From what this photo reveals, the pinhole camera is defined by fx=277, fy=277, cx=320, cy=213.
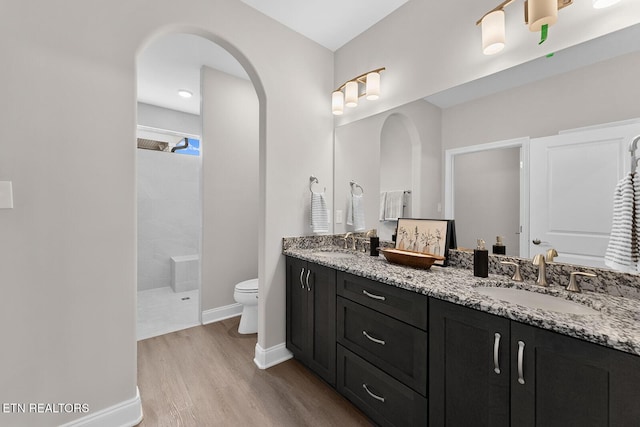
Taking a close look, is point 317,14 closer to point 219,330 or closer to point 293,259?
point 293,259

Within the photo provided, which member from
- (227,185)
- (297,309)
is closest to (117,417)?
(297,309)

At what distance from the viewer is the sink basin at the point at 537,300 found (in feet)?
3.55

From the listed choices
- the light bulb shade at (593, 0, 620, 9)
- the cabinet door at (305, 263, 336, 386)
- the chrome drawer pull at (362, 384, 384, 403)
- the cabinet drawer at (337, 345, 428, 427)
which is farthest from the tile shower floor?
the light bulb shade at (593, 0, 620, 9)

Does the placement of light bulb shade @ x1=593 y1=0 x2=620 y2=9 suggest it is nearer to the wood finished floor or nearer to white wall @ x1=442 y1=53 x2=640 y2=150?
white wall @ x1=442 y1=53 x2=640 y2=150

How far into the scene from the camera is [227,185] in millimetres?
3119

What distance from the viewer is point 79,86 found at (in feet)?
4.65

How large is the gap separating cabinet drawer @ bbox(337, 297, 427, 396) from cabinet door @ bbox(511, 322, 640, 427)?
372 mm

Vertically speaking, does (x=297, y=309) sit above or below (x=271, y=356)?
above

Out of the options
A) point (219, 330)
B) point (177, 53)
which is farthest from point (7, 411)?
point (177, 53)

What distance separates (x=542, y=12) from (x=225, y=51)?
2.54 meters

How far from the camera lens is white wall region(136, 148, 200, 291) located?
4.05 m

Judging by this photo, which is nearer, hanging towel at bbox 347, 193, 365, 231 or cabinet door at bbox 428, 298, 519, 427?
cabinet door at bbox 428, 298, 519, 427

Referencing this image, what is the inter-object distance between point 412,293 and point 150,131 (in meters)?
4.37

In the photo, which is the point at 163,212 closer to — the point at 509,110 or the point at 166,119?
the point at 166,119
